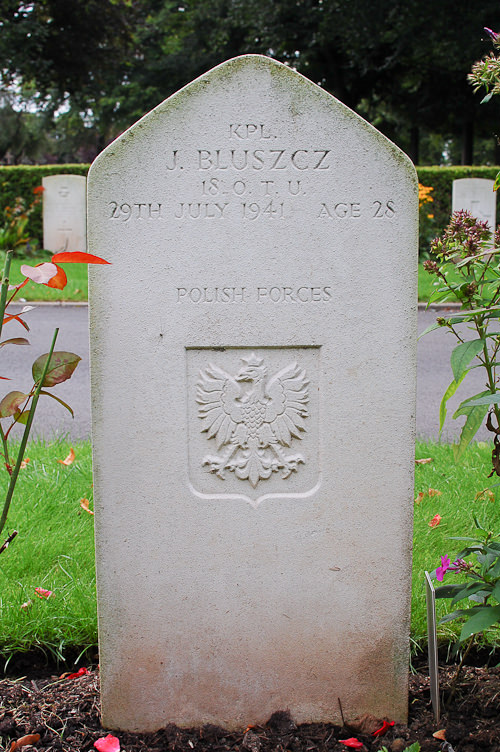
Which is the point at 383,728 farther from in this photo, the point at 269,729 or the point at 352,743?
the point at 269,729

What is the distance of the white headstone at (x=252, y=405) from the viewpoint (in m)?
1.82

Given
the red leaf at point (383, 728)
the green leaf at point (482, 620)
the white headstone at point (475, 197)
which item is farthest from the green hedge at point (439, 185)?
the green leaf at point (482, 620)

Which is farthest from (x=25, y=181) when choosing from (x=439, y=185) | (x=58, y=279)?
(x=58, y=279)

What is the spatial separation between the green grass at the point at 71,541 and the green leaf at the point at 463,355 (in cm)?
55

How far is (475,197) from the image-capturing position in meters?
13.5

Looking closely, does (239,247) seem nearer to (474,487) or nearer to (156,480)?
(156,480)

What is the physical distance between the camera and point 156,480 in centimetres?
192

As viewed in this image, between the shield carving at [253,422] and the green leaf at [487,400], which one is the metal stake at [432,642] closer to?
the shield carving at [253,422]

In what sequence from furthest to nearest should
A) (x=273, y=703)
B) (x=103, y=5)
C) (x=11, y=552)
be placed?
(x=103, y=5)
(x=11, y=552)
(x=273, y=703)

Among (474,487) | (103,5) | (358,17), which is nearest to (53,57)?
(103,5)

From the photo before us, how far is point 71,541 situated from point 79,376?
3.62 meters

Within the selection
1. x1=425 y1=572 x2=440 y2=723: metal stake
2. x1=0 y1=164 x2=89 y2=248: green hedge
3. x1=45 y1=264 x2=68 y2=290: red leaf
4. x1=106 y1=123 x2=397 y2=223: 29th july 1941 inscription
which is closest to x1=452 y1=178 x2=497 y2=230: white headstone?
x1=0 y1=164 x2=89 y2=248: green hedge

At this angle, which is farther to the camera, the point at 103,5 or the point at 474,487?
the point at 103,5

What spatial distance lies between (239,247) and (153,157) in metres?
0.31
